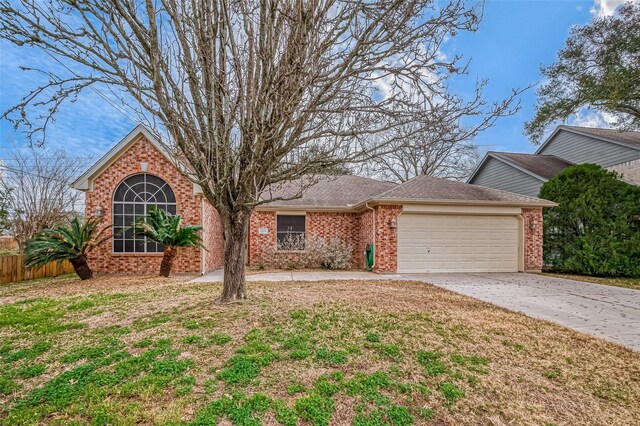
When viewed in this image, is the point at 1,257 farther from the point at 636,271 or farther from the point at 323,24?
the point at 636,271

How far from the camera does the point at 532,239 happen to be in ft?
38.0

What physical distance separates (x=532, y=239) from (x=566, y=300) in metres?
5.65

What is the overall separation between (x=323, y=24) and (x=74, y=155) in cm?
1873

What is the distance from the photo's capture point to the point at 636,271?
1025 cm

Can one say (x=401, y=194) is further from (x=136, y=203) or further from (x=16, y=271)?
(x=16, y=271)

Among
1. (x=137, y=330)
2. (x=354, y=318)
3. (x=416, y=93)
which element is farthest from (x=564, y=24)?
(x=137, y=330)

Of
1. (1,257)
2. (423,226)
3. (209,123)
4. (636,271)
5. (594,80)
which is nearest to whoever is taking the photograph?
(209,123)

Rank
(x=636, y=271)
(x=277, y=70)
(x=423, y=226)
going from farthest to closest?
(x=423, y=226), (x=636, y=271), (x=277, y=70)

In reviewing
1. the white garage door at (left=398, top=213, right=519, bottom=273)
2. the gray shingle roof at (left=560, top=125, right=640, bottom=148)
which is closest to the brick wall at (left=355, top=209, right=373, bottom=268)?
the white garage door at (left=398, top=213, right=519, bottom=273)

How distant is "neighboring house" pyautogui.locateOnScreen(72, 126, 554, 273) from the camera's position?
10.3 m

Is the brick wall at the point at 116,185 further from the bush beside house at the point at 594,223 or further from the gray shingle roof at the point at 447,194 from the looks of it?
the bush beside house at the point at 594,223

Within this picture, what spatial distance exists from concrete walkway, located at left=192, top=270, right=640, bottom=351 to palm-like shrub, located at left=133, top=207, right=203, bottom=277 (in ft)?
Answer: 20.2

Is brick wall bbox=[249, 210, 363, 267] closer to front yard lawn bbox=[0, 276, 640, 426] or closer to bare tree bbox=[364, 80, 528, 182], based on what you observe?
front yard lawn bbox=[0, 276, 640, 426]

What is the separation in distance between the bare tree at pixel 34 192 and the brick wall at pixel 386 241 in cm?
1523
